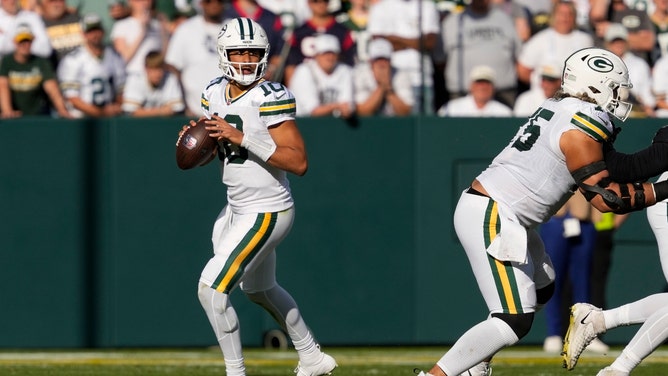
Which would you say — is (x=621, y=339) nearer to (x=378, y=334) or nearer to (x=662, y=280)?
(x=662, y=280)

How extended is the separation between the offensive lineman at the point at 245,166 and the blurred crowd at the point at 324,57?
343 centimetres

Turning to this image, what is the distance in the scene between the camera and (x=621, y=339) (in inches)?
417

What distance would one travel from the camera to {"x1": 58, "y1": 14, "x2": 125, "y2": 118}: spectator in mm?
10625

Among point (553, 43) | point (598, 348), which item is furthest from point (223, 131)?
point (553, 43)

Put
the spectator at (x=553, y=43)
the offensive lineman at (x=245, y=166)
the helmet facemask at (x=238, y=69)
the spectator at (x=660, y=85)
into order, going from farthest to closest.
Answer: the spectator at (x=660, y=85) < the spectator at (x=553, y=43) < the helmet facemask at (x=238, y=69) < the offensive lineman at (x=245, y=166)

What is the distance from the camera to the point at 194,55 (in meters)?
10.8

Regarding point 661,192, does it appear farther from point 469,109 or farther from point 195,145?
point 469,109

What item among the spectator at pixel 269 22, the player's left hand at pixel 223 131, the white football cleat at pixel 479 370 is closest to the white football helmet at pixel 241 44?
the player's left hand at pixel 223 131

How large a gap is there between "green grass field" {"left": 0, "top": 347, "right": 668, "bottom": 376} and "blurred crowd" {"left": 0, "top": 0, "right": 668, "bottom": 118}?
1.88 meters

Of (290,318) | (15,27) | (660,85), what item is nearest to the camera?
(290,318)

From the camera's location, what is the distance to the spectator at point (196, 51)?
420 inches

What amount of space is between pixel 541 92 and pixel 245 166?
14.1 ft

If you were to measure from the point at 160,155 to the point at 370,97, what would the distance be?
1.73 m

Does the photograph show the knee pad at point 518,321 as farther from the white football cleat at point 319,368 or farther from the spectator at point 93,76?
the spectator at point 93,76
